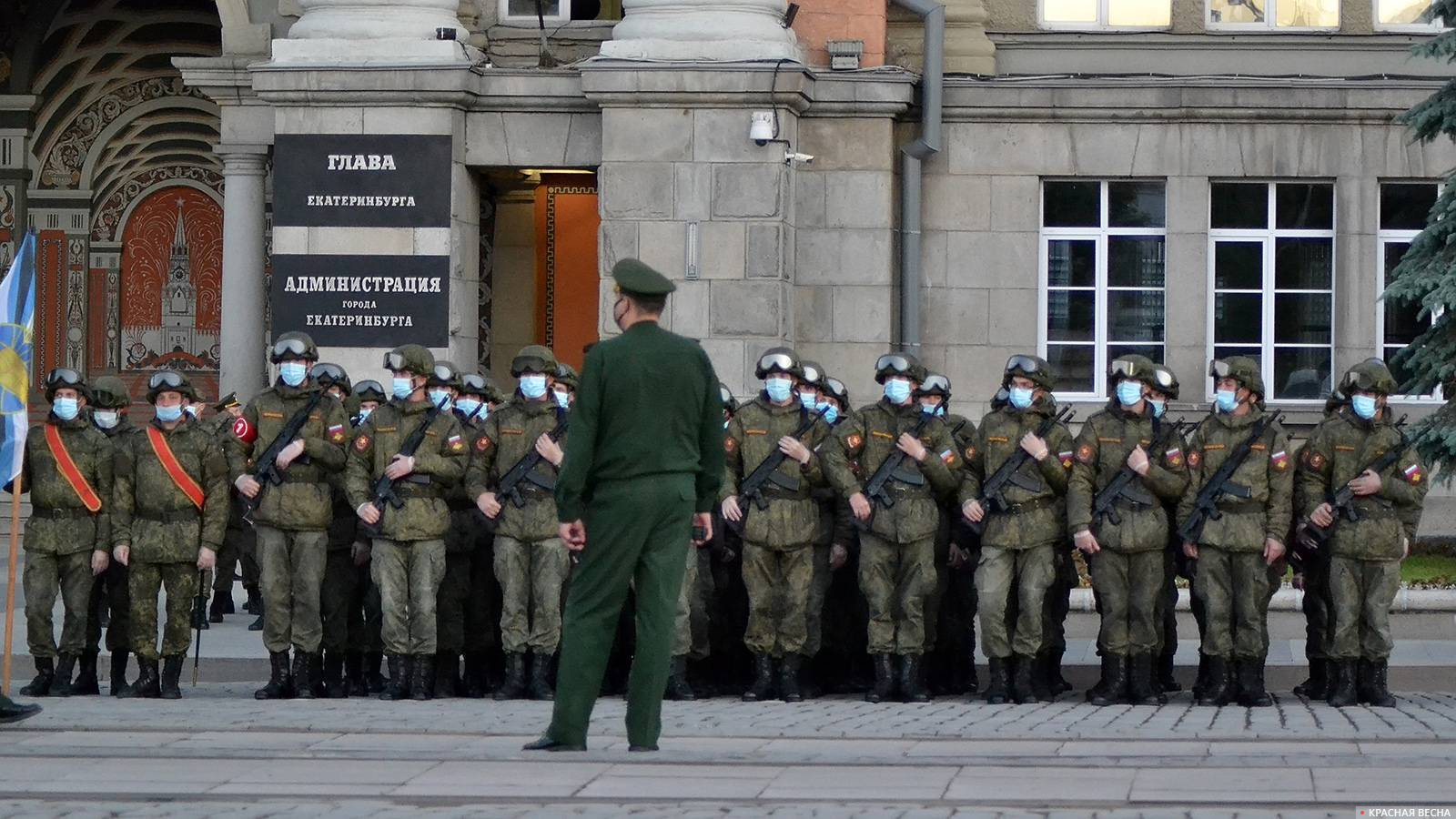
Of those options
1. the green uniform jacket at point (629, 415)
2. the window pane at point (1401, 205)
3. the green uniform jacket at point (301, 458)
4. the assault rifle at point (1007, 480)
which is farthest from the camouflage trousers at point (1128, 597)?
the window pane at point (1401, 205)

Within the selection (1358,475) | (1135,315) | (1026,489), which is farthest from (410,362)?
(1135,315)

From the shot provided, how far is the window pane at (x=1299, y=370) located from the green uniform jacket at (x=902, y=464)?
7882 millimetres

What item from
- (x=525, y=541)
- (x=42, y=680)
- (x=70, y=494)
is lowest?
(x=42, y=680)

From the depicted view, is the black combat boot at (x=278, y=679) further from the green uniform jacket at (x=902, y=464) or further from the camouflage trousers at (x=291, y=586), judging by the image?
the green uniform jacket at (x=902, y=464)

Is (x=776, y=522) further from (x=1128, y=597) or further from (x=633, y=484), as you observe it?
(x=633, y=484)

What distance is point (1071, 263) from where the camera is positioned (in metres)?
20.7

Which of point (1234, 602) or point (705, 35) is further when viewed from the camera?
point (705, 35)

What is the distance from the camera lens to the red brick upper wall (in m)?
20.1

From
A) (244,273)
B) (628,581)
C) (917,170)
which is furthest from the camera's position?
(244,273)

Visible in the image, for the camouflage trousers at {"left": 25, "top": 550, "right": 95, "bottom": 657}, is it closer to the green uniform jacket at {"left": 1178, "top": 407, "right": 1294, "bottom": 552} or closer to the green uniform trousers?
the green uniform trousers

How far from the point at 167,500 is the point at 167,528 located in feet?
0.47

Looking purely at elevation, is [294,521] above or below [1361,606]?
above

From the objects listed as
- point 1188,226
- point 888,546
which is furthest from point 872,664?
point 1188,226

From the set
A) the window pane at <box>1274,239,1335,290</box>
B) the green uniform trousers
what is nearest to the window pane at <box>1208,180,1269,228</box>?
the window pane at <box>1274,239,1335,290</box>
